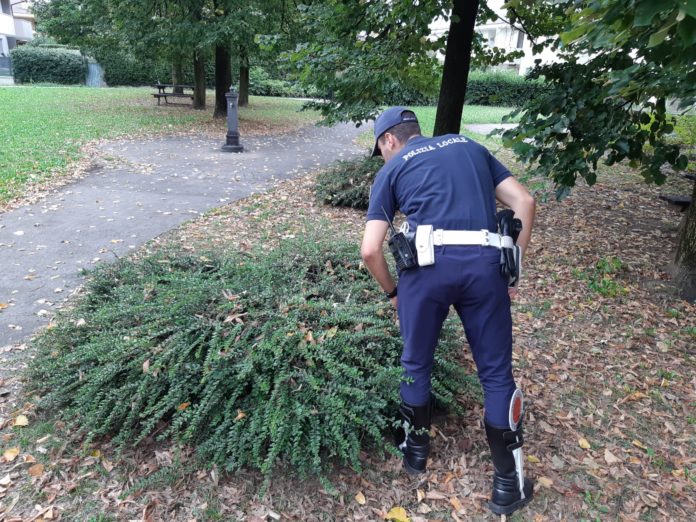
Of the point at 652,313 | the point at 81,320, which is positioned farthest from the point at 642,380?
the point at 81,320

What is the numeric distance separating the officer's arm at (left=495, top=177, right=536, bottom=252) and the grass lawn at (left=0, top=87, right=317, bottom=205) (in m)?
7.62

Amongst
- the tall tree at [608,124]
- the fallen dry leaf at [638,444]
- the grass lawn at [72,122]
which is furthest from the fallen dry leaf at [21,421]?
the grass lawn at [72,122]

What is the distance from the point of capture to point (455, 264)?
2.45 m

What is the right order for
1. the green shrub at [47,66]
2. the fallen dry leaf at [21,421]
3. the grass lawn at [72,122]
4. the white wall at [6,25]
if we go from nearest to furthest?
the fallen dry leaf at [21,421] < the grass lawn at [72,122] < the green shrub at [47,66] < the white wall at [6,25]

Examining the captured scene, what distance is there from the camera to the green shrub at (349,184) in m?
8.05

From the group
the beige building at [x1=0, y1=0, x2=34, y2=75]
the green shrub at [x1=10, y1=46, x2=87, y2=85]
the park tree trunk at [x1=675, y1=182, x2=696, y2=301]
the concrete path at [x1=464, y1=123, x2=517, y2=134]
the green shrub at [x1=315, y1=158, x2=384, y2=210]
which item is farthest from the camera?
the beige building at [x1=0, y1=0, x2=34, y2=75]

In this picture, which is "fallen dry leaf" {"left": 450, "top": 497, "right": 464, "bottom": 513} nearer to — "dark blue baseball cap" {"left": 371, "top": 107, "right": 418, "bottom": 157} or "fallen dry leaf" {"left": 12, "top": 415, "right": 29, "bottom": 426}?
"dark blue baseball cap" {"left": 371, "top": 107, "right": 418, "bottom": 157}

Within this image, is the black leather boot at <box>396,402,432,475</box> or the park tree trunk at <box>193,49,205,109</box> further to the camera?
the park tree trunk at <box>193,49,205,109</box>

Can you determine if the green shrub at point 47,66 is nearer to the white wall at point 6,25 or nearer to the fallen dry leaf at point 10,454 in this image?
the white wall at point 6,25

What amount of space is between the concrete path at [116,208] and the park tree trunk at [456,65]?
11.2 ft

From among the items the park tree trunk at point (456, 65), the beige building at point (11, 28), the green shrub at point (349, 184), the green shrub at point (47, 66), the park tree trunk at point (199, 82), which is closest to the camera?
the park tree trunk at point (456, 65)

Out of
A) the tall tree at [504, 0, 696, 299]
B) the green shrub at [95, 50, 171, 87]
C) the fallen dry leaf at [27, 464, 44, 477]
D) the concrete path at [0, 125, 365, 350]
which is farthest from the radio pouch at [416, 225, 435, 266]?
the green shrub at [95, 50, 171, 87]

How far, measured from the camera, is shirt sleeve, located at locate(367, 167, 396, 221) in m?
2.60

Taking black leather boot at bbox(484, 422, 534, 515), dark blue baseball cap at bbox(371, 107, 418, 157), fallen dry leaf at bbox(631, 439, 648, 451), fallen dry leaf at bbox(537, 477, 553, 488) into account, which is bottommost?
fallen dry leaf at bbox(537, 477, 553, 488)
